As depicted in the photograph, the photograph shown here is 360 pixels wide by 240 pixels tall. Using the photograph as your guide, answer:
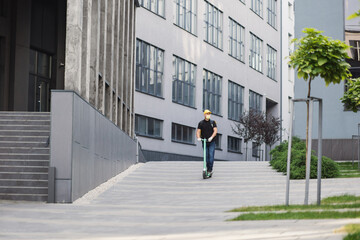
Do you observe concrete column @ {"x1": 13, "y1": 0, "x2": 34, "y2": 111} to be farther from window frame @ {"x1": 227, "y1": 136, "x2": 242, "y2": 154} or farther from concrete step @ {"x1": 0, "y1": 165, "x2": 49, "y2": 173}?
window frame @ {"x1": 227, "y1": 136, "x2": 242, "y2": 154}

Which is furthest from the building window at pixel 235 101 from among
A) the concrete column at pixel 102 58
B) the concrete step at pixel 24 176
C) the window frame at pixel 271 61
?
the concrete step at pixel 24 176

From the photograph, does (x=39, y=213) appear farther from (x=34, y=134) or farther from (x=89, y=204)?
(x=34, y=134)

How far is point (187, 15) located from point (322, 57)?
31.8 meters

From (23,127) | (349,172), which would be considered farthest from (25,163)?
(349,172)

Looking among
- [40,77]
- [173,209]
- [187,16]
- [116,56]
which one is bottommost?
[173,209]

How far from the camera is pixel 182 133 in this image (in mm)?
43188

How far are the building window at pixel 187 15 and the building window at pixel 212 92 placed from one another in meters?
3.79

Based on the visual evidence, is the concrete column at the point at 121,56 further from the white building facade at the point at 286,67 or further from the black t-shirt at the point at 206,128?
the white building facade at the point at 286,67

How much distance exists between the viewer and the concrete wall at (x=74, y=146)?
14.5m

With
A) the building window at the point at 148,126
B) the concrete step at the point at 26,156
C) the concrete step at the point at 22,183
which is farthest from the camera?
the building window at the point at 148,126

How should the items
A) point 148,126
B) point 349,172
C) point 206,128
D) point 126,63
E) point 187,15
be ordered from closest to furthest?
point 206,128, point 349,172, point 126,63, point 148,126, point 187,15

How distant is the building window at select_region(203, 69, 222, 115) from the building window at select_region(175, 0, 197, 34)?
12.4ft

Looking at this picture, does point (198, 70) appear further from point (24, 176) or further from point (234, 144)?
point (24, 176)

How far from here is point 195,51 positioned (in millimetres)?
44875
